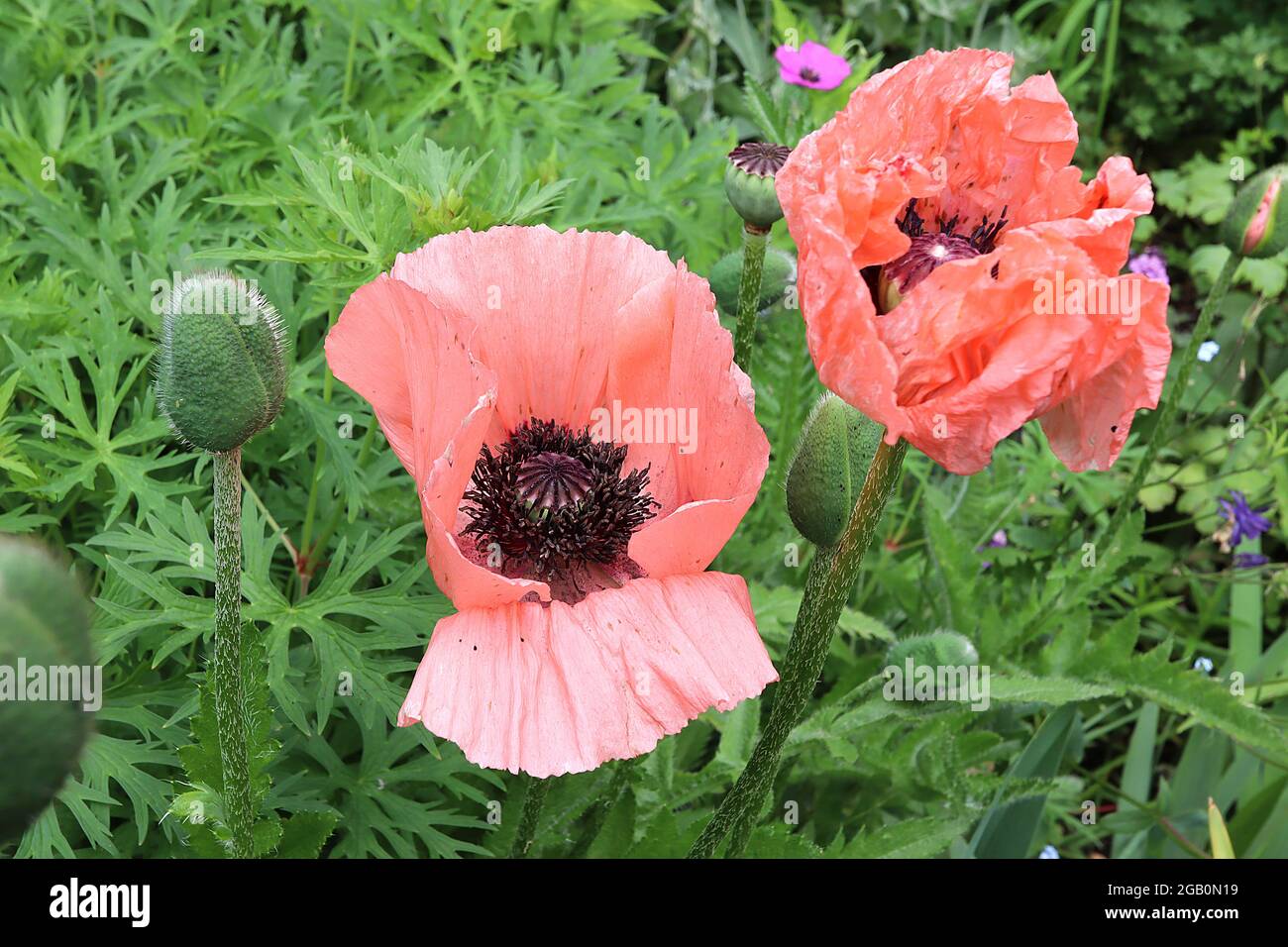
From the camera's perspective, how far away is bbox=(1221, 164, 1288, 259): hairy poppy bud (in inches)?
89.7

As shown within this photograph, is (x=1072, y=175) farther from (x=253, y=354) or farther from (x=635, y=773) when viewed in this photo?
(x=635, y=773)

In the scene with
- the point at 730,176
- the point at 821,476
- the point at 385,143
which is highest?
the point at 385,143

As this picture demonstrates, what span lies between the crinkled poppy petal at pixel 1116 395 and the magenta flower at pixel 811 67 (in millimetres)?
1994

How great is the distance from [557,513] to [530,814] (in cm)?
39

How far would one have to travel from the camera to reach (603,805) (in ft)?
6.26

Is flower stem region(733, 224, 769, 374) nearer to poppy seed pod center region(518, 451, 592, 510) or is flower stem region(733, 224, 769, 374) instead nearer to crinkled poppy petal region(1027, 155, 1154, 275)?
poppy seed pod center region(518, 451, 592, 510)

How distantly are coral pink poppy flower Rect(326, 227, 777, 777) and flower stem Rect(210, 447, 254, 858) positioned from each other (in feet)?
0.57

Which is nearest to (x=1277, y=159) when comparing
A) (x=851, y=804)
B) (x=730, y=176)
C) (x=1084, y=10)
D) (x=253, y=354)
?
(x=1084, y=10)

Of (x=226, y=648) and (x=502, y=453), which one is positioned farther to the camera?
(x=502, y=453)

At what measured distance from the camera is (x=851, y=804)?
8.51ft

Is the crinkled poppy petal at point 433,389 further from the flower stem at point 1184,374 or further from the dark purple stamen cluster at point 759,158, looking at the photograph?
the flower stem at point 1184,374

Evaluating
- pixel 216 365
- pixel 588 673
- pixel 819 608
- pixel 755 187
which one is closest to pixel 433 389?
pixel 216 365

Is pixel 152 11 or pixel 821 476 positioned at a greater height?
pixel 152 11

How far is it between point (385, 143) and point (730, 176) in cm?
76
